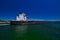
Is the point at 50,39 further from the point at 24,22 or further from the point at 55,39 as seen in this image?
the point at 24,22

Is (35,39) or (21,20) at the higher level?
(21,20)

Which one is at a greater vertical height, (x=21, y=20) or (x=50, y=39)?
(x=21, y=20)

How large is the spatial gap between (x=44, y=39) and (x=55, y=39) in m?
0.35

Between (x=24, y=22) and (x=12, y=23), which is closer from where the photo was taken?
(x=12, y=23)

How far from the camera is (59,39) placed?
418 centimetres

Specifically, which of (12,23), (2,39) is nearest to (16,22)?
(12,23)

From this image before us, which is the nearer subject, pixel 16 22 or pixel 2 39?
pixel 2 39

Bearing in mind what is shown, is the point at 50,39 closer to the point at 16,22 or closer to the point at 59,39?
the point at 59,39

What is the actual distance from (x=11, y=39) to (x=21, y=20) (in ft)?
30.3

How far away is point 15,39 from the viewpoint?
433 cm

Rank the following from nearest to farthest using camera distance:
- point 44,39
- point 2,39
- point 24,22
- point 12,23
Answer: point 44,39, point 2,39, point 12,23, point 24,22

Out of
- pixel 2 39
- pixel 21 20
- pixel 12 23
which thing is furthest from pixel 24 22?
pixel 2 39

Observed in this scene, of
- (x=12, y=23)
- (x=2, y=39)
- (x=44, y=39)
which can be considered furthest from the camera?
(x=12, y=23)

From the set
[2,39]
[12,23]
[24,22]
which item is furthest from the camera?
[24,22]
